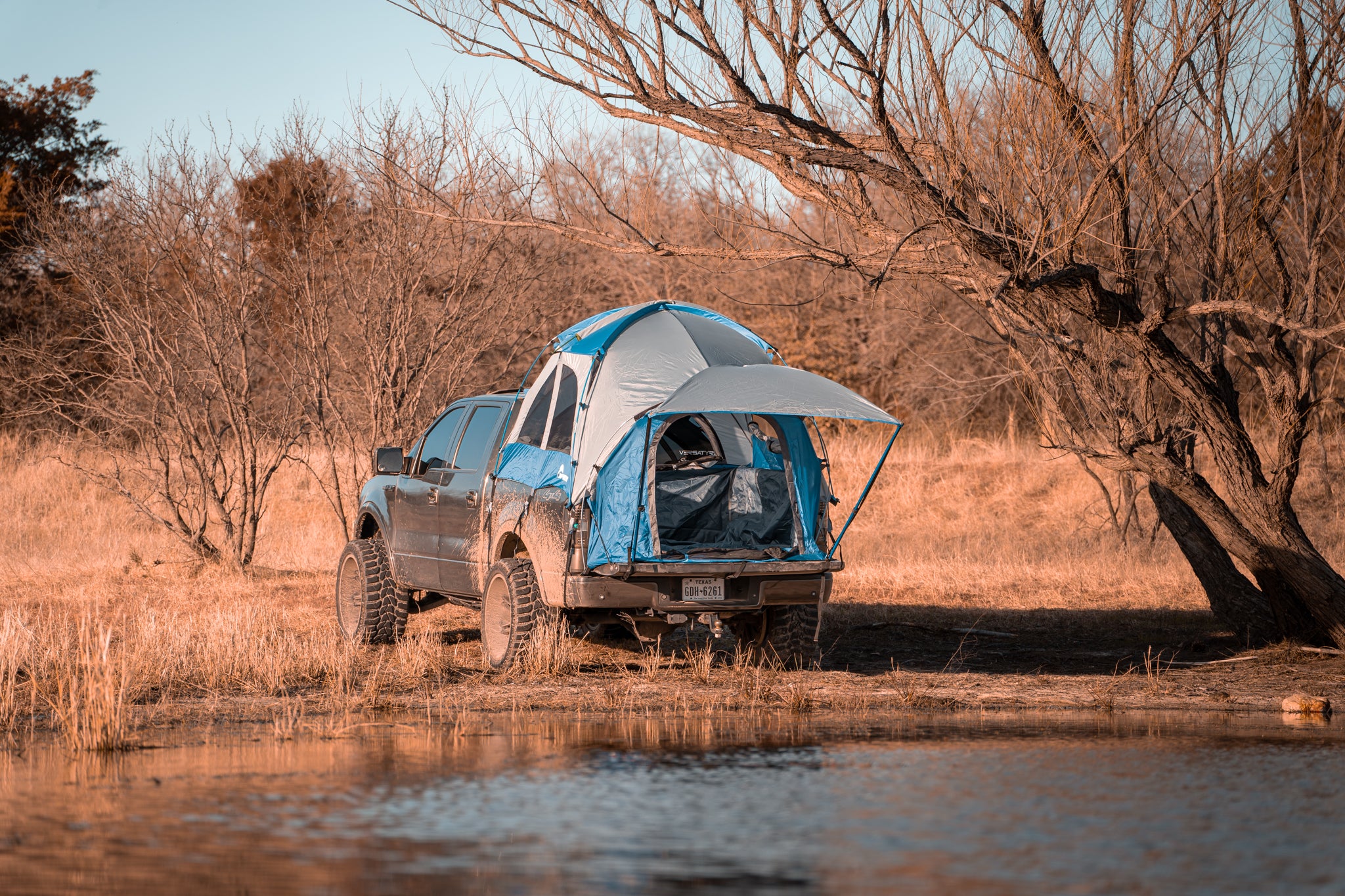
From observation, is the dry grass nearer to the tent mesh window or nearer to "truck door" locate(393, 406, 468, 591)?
"truck door" locate(393, 406, 468, 591)

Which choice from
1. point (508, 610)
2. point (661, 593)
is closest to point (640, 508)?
point (661, 593)

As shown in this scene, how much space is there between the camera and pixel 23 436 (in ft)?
92.0

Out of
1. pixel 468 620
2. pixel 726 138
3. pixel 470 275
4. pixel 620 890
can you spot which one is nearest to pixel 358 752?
pixel 620 890

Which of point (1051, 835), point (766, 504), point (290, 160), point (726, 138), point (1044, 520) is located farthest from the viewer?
point (1044, 520)

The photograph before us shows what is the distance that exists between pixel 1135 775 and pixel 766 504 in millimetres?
4450

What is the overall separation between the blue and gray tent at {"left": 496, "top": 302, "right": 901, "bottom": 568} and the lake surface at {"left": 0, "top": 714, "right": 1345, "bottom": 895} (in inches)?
82.7

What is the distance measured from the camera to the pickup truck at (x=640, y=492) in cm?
984

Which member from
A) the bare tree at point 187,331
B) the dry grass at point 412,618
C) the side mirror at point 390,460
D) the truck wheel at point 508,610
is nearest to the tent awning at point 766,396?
the truck wheel at point 508,610

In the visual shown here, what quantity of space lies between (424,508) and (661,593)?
2794mm

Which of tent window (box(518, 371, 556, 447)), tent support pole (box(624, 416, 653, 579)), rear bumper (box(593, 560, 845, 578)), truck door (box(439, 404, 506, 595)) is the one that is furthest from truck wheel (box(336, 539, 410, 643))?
tent support pole (box(624, 416, 653, 579))

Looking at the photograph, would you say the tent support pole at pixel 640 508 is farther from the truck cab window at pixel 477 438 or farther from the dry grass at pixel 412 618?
the truck cab window at pixel 477 438

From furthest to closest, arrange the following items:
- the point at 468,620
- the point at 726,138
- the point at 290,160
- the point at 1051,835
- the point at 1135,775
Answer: the point at 290,160 < the point at 468,620 < the point at 726,138 < the point at 1135,775 < the point at 1051,835

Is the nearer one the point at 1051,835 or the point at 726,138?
the point at 1051,835

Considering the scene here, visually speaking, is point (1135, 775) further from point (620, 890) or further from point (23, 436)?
point (23, 436)
